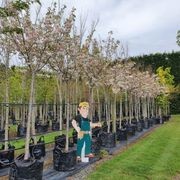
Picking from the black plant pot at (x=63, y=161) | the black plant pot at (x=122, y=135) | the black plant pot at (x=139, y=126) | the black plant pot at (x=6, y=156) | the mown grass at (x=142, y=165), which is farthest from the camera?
the black plant pot at (x=139, y=126)

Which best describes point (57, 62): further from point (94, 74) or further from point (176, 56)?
point (176, 56)

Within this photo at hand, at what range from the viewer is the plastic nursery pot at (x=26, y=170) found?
20.4ft

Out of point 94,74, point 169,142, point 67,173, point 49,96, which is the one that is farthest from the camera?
point 49,96

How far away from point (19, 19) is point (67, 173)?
3.38 metres

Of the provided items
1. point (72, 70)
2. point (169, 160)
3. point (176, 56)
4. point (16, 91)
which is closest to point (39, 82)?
point (16, 91)

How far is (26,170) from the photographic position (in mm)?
6230

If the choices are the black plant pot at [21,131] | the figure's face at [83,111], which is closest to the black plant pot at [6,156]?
the figure's face at [83,111]

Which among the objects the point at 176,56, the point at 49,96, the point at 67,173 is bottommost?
the point at 67,173

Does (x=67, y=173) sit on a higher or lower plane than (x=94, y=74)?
lower

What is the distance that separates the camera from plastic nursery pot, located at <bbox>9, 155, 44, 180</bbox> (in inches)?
245

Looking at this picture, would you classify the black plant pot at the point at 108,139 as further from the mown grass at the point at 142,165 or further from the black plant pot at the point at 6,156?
the black plant pot at the point at 6,156

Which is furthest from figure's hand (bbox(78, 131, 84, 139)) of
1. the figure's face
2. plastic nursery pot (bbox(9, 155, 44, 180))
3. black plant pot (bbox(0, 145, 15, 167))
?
plastic nursery pot (bbox(9, 155, 44, 180))

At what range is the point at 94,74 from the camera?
11.3 metres

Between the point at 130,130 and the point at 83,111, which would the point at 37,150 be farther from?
the point at 130,130
